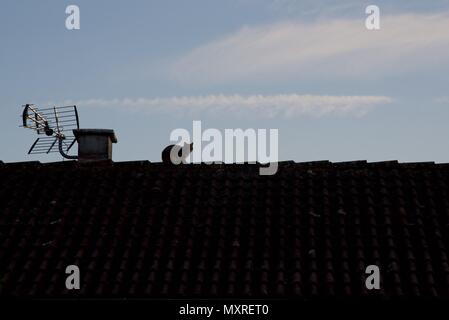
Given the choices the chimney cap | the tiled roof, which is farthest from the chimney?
the tiled roof

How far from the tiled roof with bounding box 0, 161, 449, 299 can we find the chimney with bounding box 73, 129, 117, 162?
120 centimetres

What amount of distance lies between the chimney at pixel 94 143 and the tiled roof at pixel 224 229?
120 cm

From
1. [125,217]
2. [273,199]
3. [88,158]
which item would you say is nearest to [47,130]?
[88,158]

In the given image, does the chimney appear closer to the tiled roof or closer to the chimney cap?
the chimney cap

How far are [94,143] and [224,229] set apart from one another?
191 inches

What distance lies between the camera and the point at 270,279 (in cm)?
1098

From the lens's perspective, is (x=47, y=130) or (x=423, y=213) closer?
(x=423, y=213)

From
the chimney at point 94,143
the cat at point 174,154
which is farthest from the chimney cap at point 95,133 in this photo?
the cat at point 174,154

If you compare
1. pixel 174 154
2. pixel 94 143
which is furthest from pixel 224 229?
pixel 94 143
